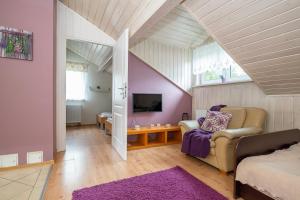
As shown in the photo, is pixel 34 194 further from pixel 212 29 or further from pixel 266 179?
pixel 212 29

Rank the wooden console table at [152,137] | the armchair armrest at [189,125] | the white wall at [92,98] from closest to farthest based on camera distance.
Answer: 1. the armchair armrest at [189,125]
2. the wooden console table at [152,137]
3. the white wall at [92,98]

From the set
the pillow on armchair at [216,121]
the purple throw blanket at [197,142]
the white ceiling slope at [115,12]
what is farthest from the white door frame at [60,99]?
the pillow on armchair at [216,121]

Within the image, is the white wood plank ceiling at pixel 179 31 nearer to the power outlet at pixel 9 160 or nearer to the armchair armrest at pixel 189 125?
the armchair armrest at pixel 189 125

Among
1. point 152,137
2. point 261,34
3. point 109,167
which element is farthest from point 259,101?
point 109,167

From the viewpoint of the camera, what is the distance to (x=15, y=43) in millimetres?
2127

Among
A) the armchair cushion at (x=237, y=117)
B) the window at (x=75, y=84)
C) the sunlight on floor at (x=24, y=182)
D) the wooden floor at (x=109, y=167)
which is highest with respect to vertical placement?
the window at (x=75, y=84)

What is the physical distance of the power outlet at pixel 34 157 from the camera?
221 centimetres

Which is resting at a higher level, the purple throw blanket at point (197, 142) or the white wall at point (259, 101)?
the white wall at point (259, 101)

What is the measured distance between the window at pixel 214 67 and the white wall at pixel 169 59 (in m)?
0.20

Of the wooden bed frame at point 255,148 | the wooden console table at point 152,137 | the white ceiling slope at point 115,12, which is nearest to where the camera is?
the wooden bed frame at point 255,148


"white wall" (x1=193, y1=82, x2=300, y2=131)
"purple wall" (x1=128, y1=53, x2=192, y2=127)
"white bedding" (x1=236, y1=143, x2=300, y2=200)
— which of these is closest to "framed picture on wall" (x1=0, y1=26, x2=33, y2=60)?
"purple wall" (x1=128, y1=53, x2=192, y2=127)

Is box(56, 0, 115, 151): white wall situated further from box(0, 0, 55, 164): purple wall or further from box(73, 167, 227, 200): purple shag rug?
box(73, 167, 227, 200): purple shag rug

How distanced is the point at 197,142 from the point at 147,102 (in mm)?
1469

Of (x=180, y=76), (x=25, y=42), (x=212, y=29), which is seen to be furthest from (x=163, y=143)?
(x=25, y=42)
